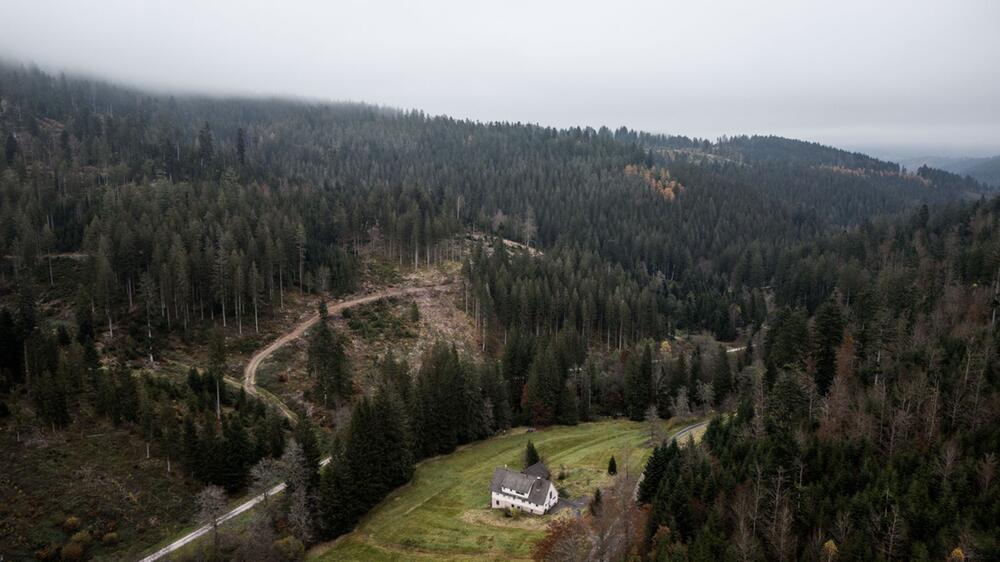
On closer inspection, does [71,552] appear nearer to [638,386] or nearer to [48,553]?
[48,553]

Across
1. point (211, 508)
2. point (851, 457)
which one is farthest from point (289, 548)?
→ point (851, 457)

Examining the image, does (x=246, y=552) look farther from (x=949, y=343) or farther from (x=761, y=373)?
(x=949, y=343)

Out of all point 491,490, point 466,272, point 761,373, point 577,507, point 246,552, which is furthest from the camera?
point 466,272

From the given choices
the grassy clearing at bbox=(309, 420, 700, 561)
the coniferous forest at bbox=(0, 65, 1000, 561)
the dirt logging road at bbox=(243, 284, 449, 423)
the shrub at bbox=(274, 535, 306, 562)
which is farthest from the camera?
the dirt logging road at bbox=(243, 284, 449, 423)

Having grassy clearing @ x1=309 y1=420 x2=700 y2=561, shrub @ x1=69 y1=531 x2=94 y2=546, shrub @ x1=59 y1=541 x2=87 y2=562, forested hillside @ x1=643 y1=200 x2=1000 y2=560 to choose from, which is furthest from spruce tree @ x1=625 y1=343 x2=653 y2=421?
shrub @ x1=59 y1=541 x2=87 y2=562

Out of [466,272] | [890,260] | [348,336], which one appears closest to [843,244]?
[890,260]

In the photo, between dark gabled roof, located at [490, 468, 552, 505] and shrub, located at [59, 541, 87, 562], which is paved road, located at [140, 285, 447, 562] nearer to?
shrub, located at [59, 541, 87, 562]
